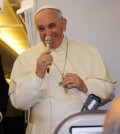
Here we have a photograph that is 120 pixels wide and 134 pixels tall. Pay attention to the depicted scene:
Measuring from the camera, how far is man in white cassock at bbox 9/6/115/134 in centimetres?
198

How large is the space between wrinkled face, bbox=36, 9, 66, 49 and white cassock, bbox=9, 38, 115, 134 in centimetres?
15

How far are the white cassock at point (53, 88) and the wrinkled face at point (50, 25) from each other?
15cm

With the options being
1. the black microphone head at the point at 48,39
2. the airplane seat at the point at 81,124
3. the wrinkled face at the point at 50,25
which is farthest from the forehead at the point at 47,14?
the airplane seat at the point at 81,124

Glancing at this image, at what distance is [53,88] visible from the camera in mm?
2109

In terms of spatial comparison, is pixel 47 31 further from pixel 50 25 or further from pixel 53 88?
pixel 53 88

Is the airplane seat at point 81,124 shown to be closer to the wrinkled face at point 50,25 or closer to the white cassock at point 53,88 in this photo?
the white cassock at point 53,88

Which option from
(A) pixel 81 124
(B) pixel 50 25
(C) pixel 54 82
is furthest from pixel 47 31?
(A) pixel 81 124

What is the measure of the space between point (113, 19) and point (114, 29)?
0.09 m

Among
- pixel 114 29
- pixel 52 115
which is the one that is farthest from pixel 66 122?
pixel 114 29

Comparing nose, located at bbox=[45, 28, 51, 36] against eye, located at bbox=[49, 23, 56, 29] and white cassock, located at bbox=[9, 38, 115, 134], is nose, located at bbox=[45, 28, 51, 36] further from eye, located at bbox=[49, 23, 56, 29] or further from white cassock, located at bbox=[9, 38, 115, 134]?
white cassock, located at bbox=[9, 38, 115, 134]

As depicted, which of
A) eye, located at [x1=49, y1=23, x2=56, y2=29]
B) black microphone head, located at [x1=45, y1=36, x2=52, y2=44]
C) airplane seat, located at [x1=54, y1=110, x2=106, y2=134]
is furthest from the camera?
eye, located at [x1=49, y1=23, x2=56, y2=29]

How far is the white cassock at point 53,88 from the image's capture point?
79.1 inches

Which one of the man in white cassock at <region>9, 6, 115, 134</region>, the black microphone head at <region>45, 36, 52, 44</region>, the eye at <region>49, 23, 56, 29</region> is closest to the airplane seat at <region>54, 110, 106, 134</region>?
the man in white cassock at <region>9, 6, 115, 134</region>

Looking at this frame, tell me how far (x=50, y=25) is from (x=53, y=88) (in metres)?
0.39
